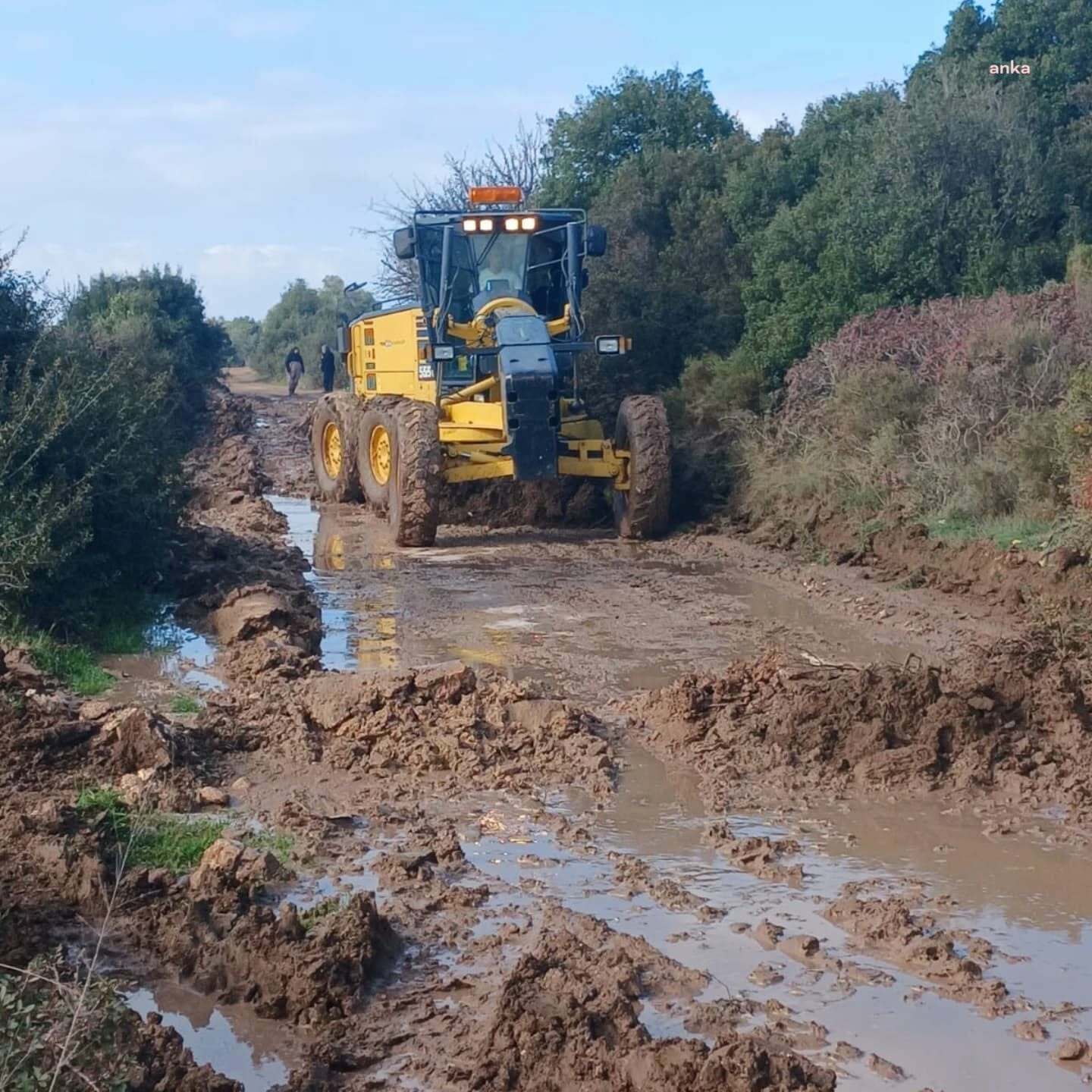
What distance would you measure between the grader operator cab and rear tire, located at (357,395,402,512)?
19mm

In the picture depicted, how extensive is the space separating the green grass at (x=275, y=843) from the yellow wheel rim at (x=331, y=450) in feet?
44.2

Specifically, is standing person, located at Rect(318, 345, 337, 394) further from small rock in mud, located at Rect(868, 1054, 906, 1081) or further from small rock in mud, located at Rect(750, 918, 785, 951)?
small rock in mud, located at Rect(868, 1054, 906, 1081)

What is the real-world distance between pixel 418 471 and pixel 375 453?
2.78 metres

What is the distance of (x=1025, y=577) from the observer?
11.1 m

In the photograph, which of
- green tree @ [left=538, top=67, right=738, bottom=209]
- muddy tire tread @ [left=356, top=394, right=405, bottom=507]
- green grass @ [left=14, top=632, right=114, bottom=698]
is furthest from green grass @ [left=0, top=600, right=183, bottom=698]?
green tree @ [left=538, top=67, right=738, bottom=209]

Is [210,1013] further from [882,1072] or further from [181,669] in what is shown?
[181,669]

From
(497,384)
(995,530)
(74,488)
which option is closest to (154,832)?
(74,488)

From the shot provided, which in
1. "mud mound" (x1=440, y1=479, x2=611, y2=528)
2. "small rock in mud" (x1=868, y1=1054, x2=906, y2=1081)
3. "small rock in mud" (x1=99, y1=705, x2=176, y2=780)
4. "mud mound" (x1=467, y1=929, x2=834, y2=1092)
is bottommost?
"small rock in mud" (x1=868, y1=1054, x2=906, y2=1081)

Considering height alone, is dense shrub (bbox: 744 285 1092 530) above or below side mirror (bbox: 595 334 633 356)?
below

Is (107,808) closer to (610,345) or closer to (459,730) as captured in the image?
(459,730)

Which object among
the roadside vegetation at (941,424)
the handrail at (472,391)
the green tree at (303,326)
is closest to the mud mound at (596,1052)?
the roadside vegetation at (941,424)

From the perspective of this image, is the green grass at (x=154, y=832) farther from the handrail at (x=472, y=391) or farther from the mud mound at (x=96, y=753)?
the handrail at (x=472, y=391)

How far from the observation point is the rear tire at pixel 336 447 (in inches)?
739

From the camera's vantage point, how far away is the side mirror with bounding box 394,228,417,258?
15828 mm
